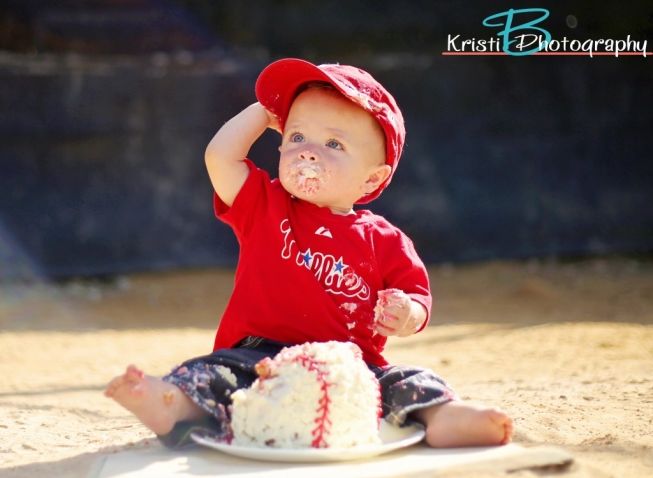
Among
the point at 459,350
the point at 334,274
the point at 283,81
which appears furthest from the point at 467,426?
the point at 459,350

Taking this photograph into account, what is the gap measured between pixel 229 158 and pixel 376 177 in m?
0.41

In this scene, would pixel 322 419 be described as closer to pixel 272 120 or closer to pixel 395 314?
pixel 395 314

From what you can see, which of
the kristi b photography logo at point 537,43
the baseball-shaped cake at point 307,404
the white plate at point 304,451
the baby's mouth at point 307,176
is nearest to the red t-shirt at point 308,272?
the baby's mouth at point 307,176

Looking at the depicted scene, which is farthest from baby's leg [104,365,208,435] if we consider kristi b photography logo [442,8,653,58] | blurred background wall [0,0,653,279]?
kristi b photography logo [442,8,653,58]

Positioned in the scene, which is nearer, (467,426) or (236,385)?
(467,426)

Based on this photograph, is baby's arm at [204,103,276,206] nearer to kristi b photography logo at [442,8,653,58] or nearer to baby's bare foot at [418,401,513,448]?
baby's bare foot at [418,401,513,448]

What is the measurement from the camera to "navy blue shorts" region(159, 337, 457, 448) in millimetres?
2658

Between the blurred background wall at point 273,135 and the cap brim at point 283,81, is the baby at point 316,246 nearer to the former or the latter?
the cap brim at point 283,81

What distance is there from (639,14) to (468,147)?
1.39m

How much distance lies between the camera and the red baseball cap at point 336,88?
286cm

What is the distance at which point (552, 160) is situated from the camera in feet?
22.7

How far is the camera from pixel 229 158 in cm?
294

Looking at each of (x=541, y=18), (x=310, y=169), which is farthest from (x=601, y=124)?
(x=310, y=169)

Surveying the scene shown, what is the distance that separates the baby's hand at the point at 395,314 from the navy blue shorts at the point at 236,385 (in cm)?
16
